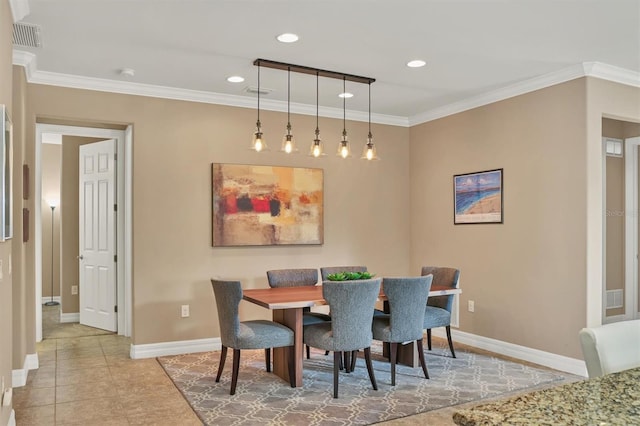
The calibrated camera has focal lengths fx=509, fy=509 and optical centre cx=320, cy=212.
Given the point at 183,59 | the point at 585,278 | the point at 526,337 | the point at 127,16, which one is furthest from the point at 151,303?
the point at 585,278

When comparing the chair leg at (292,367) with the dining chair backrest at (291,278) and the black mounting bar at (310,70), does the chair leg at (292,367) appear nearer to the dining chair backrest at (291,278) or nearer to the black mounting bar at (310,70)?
the dining chair backrest at (291,278)

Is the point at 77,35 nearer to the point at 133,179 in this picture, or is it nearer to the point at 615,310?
the point at 133,179


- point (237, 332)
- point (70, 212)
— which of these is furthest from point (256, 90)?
point (70, 212)

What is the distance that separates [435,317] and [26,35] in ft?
12.9

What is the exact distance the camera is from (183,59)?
4.21 m

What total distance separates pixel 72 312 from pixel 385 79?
16.9ft

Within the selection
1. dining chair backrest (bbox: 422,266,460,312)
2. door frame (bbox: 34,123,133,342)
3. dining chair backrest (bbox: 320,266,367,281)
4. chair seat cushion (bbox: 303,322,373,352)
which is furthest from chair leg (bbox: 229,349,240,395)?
dining chair backrest (bbox: 422,266,460,312)

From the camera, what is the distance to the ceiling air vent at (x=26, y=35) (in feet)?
11.4

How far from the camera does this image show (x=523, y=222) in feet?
16.1

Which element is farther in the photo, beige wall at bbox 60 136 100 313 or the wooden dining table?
beige wall at bbox 60 136 100 313

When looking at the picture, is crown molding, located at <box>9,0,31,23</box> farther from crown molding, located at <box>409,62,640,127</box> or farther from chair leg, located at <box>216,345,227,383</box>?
crown molding, located at <box>409,62,640,127</box>

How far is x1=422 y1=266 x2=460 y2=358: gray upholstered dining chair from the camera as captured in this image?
4.55 m

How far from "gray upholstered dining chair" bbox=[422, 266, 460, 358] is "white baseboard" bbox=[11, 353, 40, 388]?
3.37 m

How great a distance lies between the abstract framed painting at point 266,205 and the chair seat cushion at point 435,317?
1714 mm
